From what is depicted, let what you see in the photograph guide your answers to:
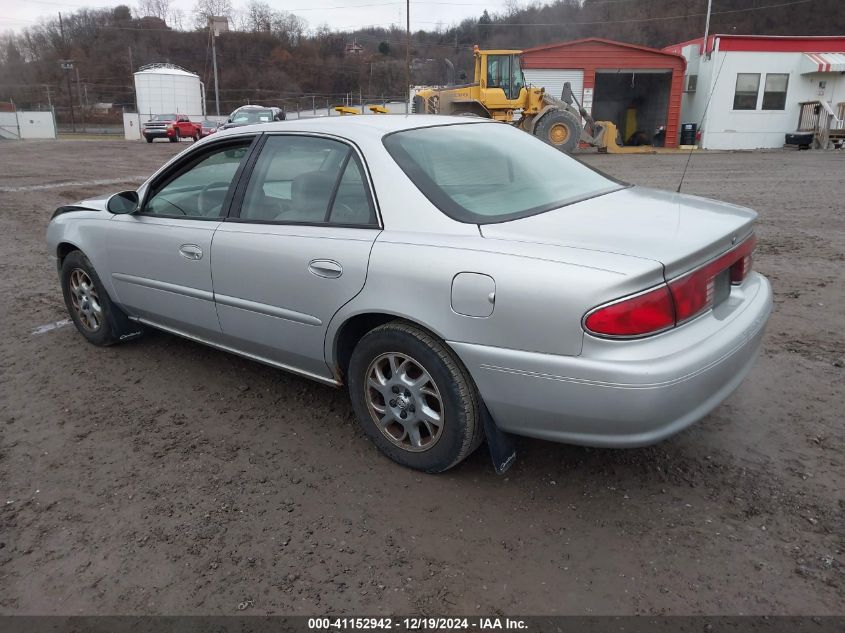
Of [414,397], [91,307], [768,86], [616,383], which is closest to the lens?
[616,383]

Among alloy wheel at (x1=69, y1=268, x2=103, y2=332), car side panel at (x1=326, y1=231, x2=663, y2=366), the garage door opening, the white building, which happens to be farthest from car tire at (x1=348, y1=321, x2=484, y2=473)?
the garage door opening

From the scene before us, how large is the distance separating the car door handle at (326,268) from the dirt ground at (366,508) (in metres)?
0.89

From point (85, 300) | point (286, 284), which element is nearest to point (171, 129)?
point (85, 300)

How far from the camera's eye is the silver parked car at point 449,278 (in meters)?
2.33

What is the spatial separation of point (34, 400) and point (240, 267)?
1.61 metres

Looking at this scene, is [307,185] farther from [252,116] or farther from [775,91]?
[775,91]

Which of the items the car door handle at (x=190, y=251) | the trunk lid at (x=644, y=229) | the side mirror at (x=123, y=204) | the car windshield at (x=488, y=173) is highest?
the car windshield at (x=488, y=173)

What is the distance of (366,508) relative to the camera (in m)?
2.74

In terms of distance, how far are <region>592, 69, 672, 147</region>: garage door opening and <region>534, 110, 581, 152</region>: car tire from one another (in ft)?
32.1

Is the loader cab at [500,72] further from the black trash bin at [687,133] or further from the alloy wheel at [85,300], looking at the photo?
the alloy wheel at [85,300]

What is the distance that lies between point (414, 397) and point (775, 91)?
31.1 meters

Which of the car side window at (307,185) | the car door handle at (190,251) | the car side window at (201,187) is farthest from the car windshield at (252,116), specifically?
the car side window at (307,185)

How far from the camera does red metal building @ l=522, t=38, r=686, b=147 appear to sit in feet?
92.5

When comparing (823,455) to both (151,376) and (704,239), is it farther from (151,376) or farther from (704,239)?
(151,376)
